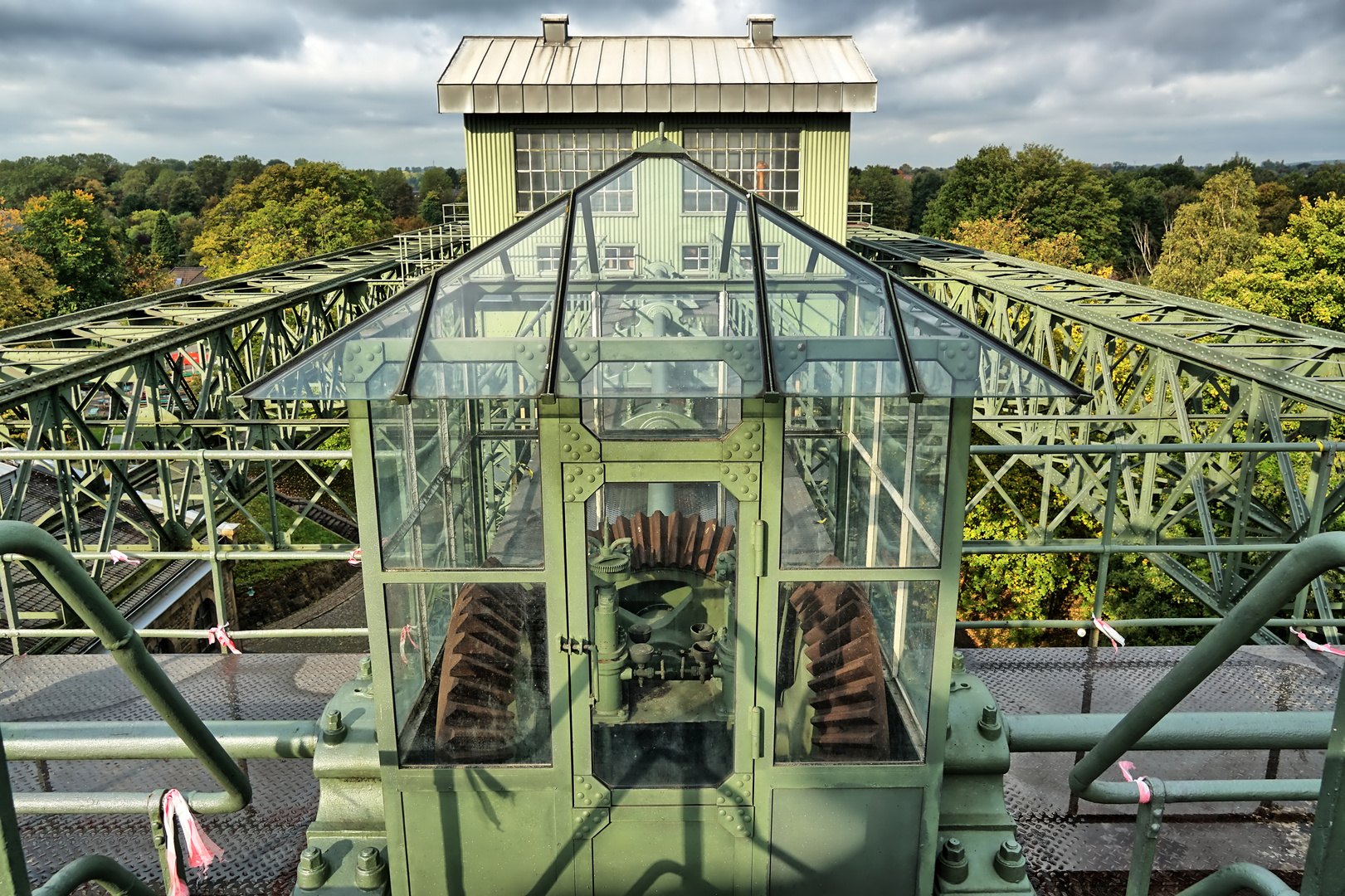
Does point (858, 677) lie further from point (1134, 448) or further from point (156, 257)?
point (156, 257)

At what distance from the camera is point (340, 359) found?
11.4 feet

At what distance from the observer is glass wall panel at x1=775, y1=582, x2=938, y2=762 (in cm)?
392

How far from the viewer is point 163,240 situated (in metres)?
94.1

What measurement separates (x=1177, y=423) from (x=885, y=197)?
96640 millimetres

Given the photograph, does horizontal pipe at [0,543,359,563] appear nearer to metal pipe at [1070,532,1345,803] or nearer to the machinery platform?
the machinery platform

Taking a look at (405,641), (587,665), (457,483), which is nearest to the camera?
(587,665)

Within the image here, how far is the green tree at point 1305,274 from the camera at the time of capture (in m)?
26.8

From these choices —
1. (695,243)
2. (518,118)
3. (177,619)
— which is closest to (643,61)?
(518,118)

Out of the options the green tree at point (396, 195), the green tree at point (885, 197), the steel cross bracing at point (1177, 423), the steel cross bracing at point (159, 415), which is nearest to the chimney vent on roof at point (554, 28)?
the steel cross bracing at point (159, 415)

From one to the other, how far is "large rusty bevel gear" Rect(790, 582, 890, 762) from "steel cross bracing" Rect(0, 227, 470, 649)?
3320mm

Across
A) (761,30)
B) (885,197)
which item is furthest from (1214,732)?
(885,197)

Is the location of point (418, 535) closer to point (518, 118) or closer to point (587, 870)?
point (587, 870)

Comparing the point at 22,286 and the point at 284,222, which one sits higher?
the point at 284,222

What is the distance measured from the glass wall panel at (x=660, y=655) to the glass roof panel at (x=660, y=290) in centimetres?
55
